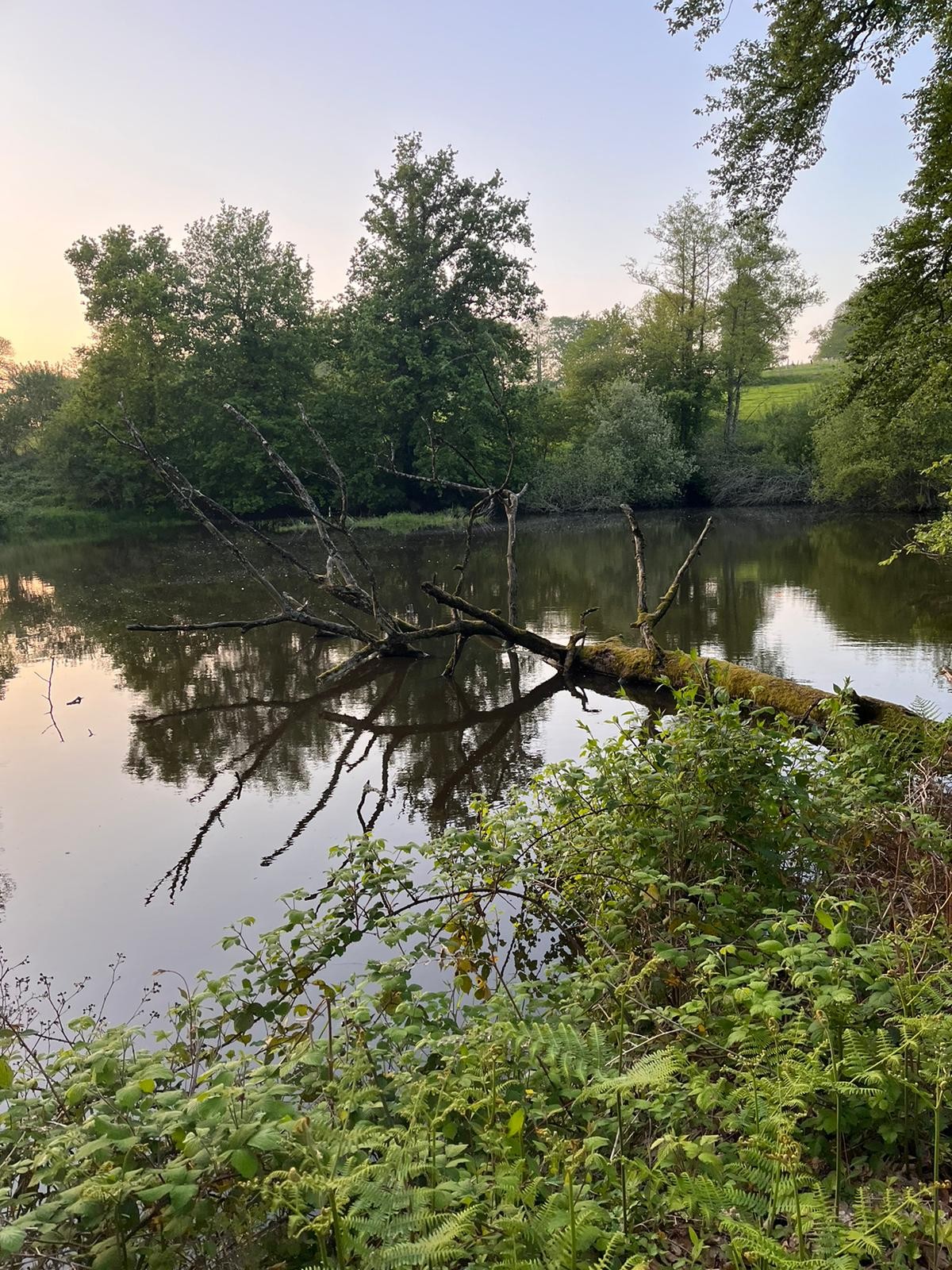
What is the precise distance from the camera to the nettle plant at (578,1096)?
1.80 meters

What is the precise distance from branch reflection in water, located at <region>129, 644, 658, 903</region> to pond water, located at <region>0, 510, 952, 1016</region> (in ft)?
0.09

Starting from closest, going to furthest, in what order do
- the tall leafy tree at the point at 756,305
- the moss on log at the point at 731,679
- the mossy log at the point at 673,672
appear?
the moss on log at the point at 731,679 < the mossy log at the point at 673,672 < the tall leafy tree at the point at 756,305

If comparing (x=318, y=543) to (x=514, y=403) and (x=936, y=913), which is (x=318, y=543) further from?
(x=936, y=913)

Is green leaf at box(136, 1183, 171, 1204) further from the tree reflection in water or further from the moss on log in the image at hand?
the tree reflection in water

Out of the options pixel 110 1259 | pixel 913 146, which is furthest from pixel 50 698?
pixel 913 146

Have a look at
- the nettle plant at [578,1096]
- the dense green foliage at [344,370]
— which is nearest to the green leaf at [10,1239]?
the nettle plant at [578,1096]

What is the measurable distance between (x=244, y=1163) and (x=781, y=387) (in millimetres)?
59375

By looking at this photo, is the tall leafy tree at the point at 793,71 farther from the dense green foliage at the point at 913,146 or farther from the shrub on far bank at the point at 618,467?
the shrub on far bank at the point at 618,467

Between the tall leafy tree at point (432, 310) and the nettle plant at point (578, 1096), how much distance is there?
30.3m

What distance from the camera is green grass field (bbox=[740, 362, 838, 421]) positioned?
43969 mm

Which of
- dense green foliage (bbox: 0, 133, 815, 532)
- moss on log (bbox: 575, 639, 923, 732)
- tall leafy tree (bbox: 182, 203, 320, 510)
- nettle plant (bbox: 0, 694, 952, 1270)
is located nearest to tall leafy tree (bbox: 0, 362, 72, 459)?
dense green foliage (bbox: 0, 133, 815, 532)

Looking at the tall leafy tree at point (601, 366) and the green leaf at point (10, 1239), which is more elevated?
the tall leafy tree at point (601, 366)

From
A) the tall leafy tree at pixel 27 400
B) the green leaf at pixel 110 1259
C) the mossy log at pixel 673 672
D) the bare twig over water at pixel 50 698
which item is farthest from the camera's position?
the tall leafy tree at pixel 27 400

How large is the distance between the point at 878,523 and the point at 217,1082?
2985cm
